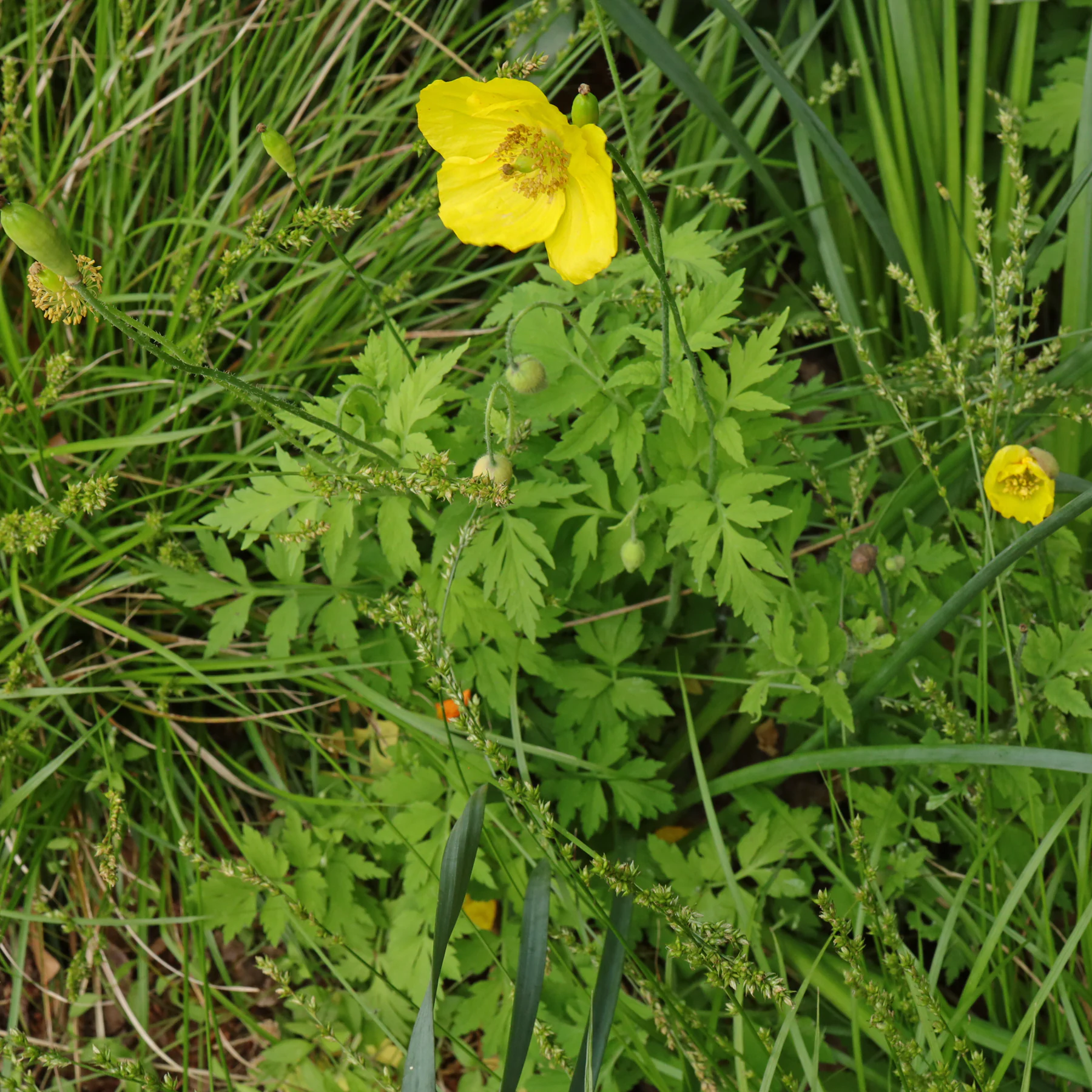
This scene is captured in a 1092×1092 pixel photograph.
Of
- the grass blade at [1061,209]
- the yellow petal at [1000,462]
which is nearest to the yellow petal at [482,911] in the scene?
the yellow petal at [1000,462]

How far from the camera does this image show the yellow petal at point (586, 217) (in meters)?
1.07

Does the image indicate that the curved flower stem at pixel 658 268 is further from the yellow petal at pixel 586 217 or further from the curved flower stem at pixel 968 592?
the curved flower stem at pixel 968 592

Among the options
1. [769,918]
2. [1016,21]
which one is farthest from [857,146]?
[769,918]

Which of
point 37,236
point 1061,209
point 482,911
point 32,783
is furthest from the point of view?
point 482,911

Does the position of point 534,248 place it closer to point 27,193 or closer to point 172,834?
point 27,193

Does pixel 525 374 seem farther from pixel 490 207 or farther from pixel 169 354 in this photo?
pixel 169 354

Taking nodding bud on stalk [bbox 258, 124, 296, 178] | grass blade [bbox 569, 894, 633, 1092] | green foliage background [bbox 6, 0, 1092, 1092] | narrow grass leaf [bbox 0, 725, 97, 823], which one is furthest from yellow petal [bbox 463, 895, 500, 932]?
nodding bud on stalk [bbox 258, 124, 296, 178]

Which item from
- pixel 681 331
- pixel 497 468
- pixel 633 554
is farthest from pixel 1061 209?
pixel 497 468

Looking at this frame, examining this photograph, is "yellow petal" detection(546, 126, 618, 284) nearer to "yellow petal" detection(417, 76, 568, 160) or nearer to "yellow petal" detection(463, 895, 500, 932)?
"yellow petal" detection(417, 76, 568, 160)

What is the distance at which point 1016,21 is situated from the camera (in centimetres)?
220

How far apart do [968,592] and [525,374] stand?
720 mm

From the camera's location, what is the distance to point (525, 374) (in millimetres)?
1372

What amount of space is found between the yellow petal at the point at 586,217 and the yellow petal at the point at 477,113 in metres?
0.06

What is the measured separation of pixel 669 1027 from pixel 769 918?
56 centimetres
